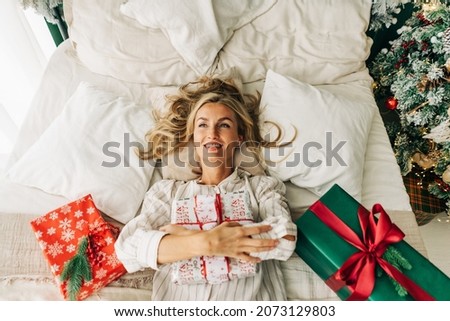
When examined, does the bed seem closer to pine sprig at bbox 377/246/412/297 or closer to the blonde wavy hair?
the blonde wavy hair

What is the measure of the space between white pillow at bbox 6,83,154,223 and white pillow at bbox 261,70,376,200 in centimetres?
48

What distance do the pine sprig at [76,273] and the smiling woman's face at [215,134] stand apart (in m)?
0.50

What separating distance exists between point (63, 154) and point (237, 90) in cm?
68

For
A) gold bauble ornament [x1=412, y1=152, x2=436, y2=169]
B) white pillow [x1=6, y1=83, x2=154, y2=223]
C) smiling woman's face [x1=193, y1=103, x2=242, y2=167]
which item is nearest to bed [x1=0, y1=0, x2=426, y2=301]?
white pillow [x1=6, y1=83, x2=154, y2=223]

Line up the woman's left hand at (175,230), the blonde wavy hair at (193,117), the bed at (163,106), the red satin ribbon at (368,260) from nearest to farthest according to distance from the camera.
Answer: the red satin ribbon at (368,260)
the woman's left hand at (175,230)
the bed at (163,106)
the blonde wavy hair at (193,117)

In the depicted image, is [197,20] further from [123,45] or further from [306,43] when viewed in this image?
[306,43]

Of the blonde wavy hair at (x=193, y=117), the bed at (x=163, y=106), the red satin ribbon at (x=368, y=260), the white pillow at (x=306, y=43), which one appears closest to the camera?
the red satin ribbon at (x=368, y=260)

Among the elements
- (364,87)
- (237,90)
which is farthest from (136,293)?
(364,87)

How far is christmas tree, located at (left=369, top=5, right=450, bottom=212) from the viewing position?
1.36 m

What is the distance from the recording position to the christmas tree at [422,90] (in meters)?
1.36

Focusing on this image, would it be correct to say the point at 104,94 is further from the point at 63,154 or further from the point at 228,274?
the point at 228,274

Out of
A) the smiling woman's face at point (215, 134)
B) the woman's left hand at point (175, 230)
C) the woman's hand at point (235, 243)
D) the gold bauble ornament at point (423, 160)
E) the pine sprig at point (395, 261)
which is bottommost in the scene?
the gold bauble ornament at point (423, 160)

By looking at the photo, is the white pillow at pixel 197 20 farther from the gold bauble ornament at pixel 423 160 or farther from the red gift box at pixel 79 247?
the gold bauble ornament at pixel 423 160

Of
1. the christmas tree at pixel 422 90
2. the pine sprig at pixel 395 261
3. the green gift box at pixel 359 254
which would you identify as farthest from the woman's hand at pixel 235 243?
the christmas tree at pixel 422 90
